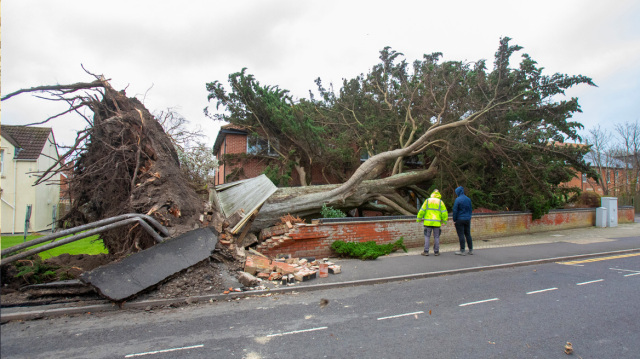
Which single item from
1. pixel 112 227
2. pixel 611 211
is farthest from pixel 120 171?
pixel 611 211

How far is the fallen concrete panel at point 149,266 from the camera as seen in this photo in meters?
4.91

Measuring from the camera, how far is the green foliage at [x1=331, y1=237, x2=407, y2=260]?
8.42 metres

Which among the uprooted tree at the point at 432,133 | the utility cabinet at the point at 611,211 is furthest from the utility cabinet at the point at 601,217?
the uprooted tree at the point at 432,133

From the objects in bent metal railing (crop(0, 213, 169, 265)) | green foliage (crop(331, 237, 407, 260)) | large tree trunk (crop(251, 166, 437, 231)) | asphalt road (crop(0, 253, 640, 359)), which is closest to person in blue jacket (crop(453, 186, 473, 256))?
green foliage (crop(331, 237, 407, 260))

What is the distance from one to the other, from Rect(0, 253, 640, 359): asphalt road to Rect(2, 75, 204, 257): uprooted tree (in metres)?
2.42

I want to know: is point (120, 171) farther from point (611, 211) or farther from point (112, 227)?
point (611, 211)

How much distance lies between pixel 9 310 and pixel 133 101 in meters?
5.31

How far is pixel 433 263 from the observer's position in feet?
26.2

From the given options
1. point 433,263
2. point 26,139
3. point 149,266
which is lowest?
point 433,263

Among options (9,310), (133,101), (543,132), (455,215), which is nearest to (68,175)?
(133,101)

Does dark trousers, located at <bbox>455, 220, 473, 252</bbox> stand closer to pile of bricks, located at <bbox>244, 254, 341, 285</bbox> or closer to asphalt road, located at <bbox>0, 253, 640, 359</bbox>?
asphalt road, located at <bbox>0, 253, 640, 359</bbox>

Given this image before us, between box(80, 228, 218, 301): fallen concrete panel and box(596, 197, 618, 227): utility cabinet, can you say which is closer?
box(80, 228, 218, 301): fallen concrete panel

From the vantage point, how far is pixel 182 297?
5281mm

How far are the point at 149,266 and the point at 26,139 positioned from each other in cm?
2362
